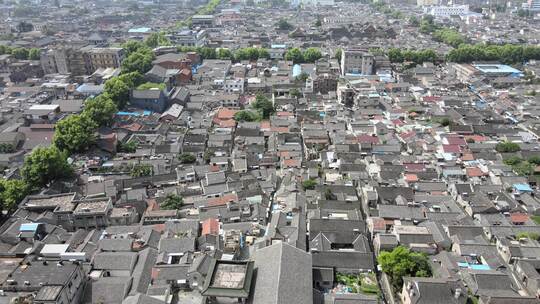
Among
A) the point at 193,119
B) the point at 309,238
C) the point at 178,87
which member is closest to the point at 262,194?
the point at 309,238

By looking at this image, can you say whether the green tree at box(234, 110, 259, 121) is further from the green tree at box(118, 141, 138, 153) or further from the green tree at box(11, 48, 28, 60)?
the green tree at box(11, 48, 28, 60)

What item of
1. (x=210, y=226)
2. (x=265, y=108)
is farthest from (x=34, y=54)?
(x=210, y=226)

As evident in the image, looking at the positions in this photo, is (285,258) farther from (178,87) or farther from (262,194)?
(178,87)

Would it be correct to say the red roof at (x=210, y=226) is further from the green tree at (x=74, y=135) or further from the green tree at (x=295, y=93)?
the green tree at (x=295, y=93)

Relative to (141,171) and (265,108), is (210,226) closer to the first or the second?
(141,171)

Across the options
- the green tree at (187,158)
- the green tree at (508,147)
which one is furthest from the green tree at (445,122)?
the green tree at (187,158)

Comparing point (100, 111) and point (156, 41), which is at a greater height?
point (156, 41)

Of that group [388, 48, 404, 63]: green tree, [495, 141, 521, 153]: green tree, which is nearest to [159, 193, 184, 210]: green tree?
[495, 141, 521, 153]: green tree
